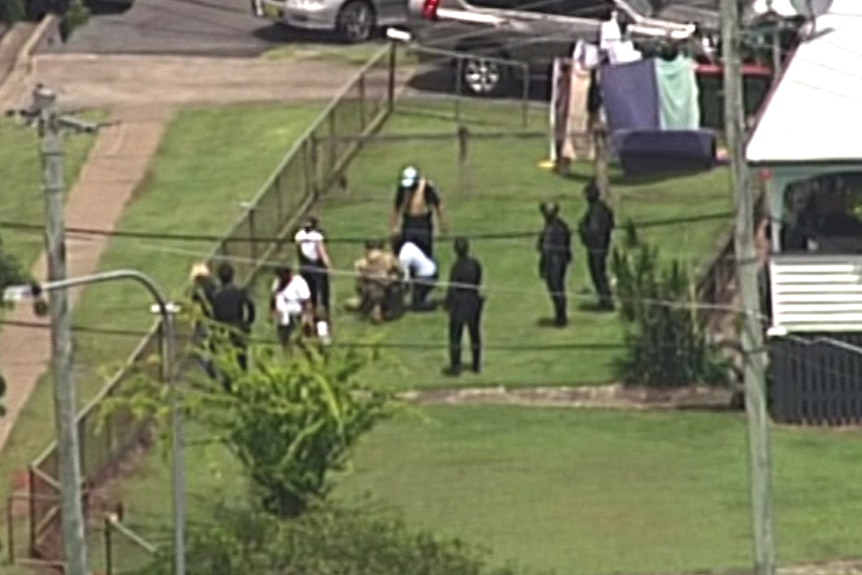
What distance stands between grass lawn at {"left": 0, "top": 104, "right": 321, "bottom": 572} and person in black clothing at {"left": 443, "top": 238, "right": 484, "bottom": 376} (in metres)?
3.34

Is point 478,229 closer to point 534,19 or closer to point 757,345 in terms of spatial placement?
point 534,19

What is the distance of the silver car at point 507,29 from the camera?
5109 cm

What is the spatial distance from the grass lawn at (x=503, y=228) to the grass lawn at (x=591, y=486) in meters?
0.98

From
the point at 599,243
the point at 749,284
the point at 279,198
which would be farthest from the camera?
the point at 279,198

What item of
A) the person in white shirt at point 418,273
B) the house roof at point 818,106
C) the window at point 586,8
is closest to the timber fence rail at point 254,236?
the person in white shirt at point 418,273

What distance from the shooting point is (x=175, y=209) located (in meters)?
47.2

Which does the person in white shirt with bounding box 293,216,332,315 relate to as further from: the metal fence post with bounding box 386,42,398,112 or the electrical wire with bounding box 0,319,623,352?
the metal fence post with bounding box 386,42,398,112

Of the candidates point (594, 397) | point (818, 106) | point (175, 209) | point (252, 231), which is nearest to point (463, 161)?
point (175, 209)

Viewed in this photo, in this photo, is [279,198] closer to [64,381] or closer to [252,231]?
[252,231]

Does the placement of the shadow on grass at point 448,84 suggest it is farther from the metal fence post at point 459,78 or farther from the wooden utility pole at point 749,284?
the wooden utility pole at point 749,284

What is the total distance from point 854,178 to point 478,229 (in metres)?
5.81

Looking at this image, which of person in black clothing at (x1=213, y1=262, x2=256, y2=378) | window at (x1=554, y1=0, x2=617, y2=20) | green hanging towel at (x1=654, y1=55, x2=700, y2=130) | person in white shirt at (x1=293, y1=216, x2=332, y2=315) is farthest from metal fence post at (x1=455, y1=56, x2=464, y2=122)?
person in black clothing at (x1=213, y1=262, x2=256, y2=378)

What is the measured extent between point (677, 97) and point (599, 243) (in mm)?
5215

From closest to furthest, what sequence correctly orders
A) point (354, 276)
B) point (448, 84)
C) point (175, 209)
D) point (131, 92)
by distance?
point (354, 276)
point (175, 209)
point (448, 84)
point (131, 92)
